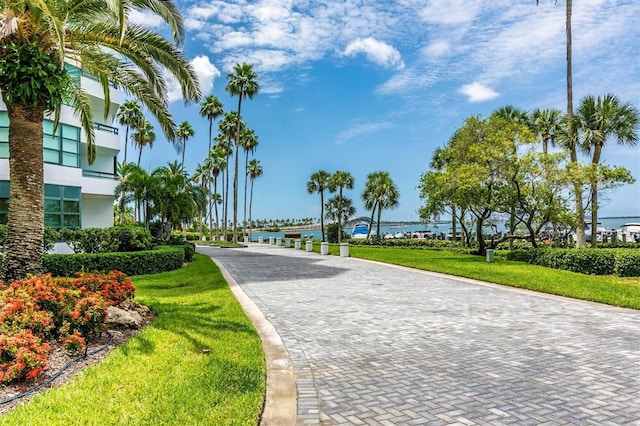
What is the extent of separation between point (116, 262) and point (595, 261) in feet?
60.9

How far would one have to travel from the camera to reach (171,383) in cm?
538

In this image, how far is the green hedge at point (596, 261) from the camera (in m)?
17.3

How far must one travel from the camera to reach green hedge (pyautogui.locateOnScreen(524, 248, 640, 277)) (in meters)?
17.3

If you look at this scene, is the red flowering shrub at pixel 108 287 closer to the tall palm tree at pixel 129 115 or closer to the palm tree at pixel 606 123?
the palm tree at pixel 606 123

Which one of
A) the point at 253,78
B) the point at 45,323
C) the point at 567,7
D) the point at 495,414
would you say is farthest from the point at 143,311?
the point at 253,78

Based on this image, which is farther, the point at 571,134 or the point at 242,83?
the point at 242,83

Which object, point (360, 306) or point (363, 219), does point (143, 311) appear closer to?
point (360, 306)

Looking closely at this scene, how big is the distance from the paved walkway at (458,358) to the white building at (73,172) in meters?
A: 14.9

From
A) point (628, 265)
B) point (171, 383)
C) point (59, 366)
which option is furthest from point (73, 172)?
point (628, 265)

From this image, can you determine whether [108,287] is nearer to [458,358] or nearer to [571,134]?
[458,358]

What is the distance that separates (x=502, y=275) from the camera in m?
16.5

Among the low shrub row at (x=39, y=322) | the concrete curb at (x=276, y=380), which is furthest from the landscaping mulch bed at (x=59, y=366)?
the concrete curb at (x=276, y=380)

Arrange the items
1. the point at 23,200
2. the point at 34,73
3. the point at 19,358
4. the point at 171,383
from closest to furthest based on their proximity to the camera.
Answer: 1. the point at 19,358
2. the point at 171,383
3. the point at 34,73
4. the point at 23,200

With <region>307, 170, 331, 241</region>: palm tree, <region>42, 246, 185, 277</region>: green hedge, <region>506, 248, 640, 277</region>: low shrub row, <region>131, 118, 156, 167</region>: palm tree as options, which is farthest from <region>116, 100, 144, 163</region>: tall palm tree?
<region>506, 248, 640, 277</region>: low shrub row
